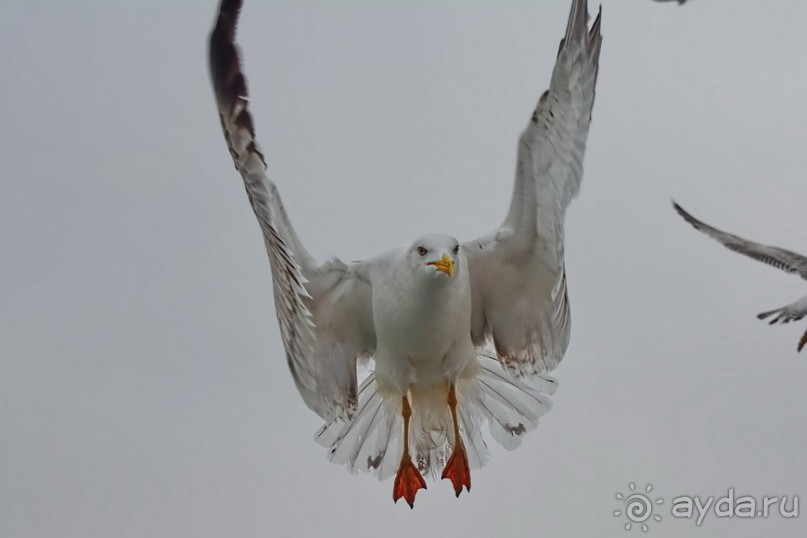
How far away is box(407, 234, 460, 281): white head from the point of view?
695cm

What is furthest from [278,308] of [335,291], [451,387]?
[451,387]

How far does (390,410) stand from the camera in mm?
7969

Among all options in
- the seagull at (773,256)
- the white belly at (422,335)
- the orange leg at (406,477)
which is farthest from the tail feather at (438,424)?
the seagull at (773,256)

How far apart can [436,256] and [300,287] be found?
2.29ft

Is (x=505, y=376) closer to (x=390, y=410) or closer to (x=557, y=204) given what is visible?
(x=390, y=410)

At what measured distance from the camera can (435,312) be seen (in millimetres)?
7184

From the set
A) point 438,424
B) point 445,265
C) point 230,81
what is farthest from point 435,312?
point 230,81

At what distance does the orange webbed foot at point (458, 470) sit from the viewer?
7.66 m

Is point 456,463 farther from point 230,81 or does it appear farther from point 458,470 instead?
point 230,81

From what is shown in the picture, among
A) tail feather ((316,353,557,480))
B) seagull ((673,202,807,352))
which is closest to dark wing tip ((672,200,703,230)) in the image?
seagull ((673,202,807,352))

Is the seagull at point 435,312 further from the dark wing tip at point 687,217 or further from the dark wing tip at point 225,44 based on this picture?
the dark wing tip at point 687,217

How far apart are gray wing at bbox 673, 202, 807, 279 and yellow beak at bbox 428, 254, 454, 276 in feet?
13.5

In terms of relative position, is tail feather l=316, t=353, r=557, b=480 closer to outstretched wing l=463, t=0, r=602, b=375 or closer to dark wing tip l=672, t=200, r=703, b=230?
outstretched wing l=463, t=0, r=602, b=375

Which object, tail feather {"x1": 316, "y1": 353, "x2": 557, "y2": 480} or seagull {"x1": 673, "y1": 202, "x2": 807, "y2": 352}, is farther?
seagull {"x1": 673, "y1": 202, "x2": 807, "y2": 352}
